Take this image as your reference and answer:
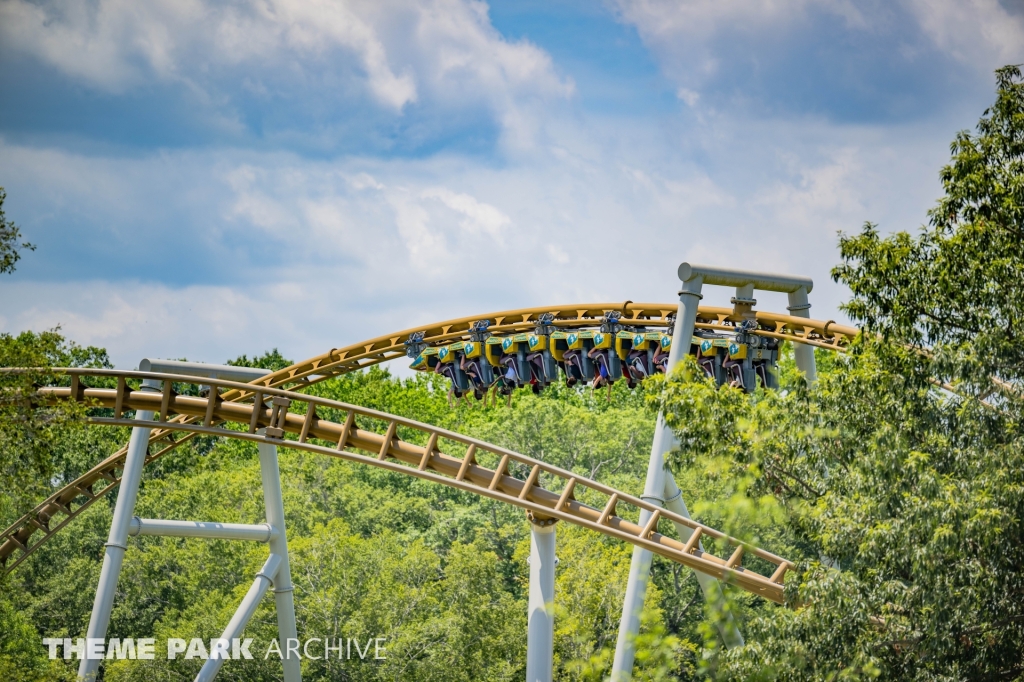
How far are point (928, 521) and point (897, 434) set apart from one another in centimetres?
96

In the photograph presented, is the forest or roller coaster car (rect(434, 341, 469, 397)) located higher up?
roller coaster car (rect(434, 341, 469, 397))

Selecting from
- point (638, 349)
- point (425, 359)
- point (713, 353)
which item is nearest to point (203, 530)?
point (425, 359)

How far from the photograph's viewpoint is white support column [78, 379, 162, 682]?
44.0 ft

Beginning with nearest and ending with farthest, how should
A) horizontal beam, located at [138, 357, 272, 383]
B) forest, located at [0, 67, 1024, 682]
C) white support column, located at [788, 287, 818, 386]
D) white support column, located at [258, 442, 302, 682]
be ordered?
forest, located at [0, 67, 1024, 682]
white support column, located at [788, 287, 818, 386]
horizontal beam, located at [138, 357, 272, 383]
white support column, located at [258, 442, 302, 682]

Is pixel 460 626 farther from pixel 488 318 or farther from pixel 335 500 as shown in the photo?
pixel 488 318

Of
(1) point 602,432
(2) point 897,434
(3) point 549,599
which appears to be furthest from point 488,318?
(1) point 602,432

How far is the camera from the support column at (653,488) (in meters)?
11.3

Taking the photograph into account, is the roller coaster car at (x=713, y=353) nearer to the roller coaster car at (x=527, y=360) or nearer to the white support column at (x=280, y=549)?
the roller coaster car at (x=527, y=360)

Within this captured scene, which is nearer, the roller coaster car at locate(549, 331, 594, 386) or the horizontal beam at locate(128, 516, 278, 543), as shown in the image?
the horizontal beam at locate(128, 516, 278, 543)

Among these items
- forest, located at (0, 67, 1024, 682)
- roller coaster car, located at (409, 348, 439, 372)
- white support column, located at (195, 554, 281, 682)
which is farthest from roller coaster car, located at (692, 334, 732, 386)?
white support column, located at (195, 554, 281, 682)

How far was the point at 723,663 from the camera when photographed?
28.9 feet

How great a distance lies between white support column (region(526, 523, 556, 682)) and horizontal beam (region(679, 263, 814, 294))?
3.23 meters

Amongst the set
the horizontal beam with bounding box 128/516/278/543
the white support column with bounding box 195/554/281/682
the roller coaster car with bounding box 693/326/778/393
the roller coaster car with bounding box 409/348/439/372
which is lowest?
the white support column with bounding box 195/554/281/682

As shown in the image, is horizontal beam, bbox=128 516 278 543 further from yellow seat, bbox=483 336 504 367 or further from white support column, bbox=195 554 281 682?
yellow seat, bbox=483 336 504 367
